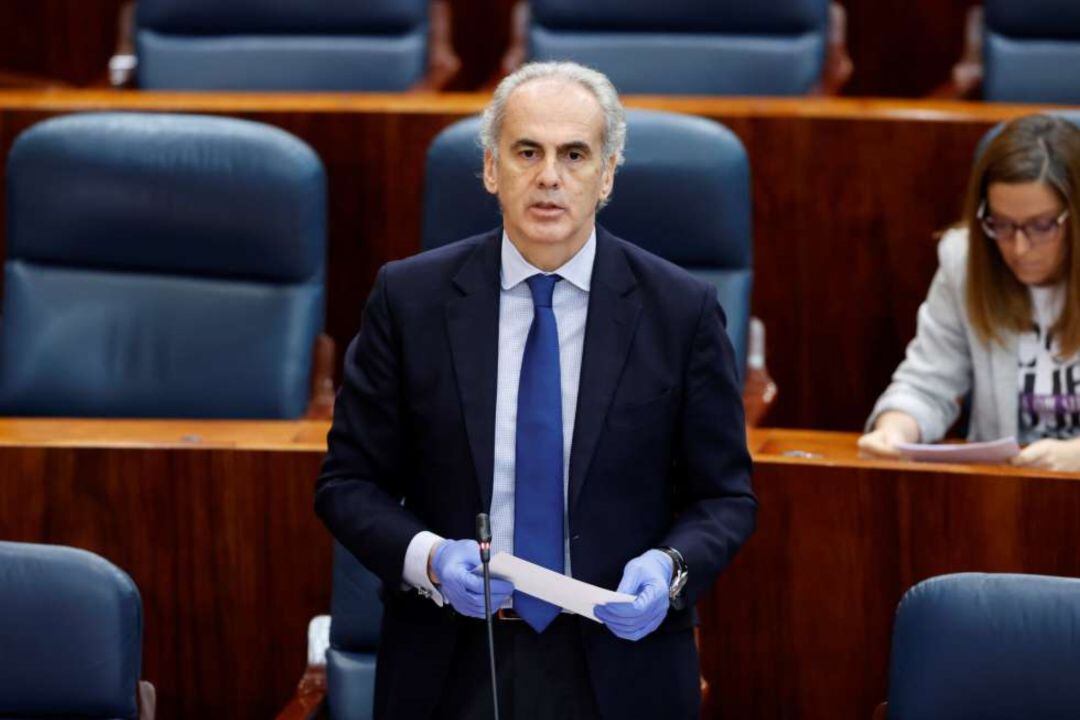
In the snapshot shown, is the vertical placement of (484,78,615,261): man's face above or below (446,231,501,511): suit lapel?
above

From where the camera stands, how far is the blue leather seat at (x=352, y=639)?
97cm

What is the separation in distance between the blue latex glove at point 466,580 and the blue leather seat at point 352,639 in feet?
0.72

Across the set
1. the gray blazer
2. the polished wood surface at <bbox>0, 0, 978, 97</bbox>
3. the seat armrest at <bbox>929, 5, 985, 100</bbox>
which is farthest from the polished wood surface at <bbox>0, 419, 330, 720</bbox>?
the polished wood surface at <bbox>0, 0, 978, 97</bbox>

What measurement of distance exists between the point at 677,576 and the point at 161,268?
0.67 meters

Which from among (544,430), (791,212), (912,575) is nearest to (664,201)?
(791,212)

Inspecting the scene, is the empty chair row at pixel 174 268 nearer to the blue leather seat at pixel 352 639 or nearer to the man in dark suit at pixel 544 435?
the blue leather seat at pixel 352 639

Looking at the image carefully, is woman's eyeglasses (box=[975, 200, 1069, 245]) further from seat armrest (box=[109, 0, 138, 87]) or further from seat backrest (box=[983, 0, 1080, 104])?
seat armrest (box=[109, 0, 138, 87])

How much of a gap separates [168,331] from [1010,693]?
2.34ft

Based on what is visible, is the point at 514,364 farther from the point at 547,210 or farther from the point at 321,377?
the point at 321,377

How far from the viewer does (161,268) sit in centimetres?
133

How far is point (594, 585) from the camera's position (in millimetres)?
771

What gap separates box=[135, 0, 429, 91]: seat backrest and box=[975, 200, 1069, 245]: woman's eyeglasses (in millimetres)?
739

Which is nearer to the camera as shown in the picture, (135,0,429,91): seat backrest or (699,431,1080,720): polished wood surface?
(699,431,1080,720): polished wood surface

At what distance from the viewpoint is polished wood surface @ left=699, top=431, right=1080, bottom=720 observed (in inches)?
38.0
